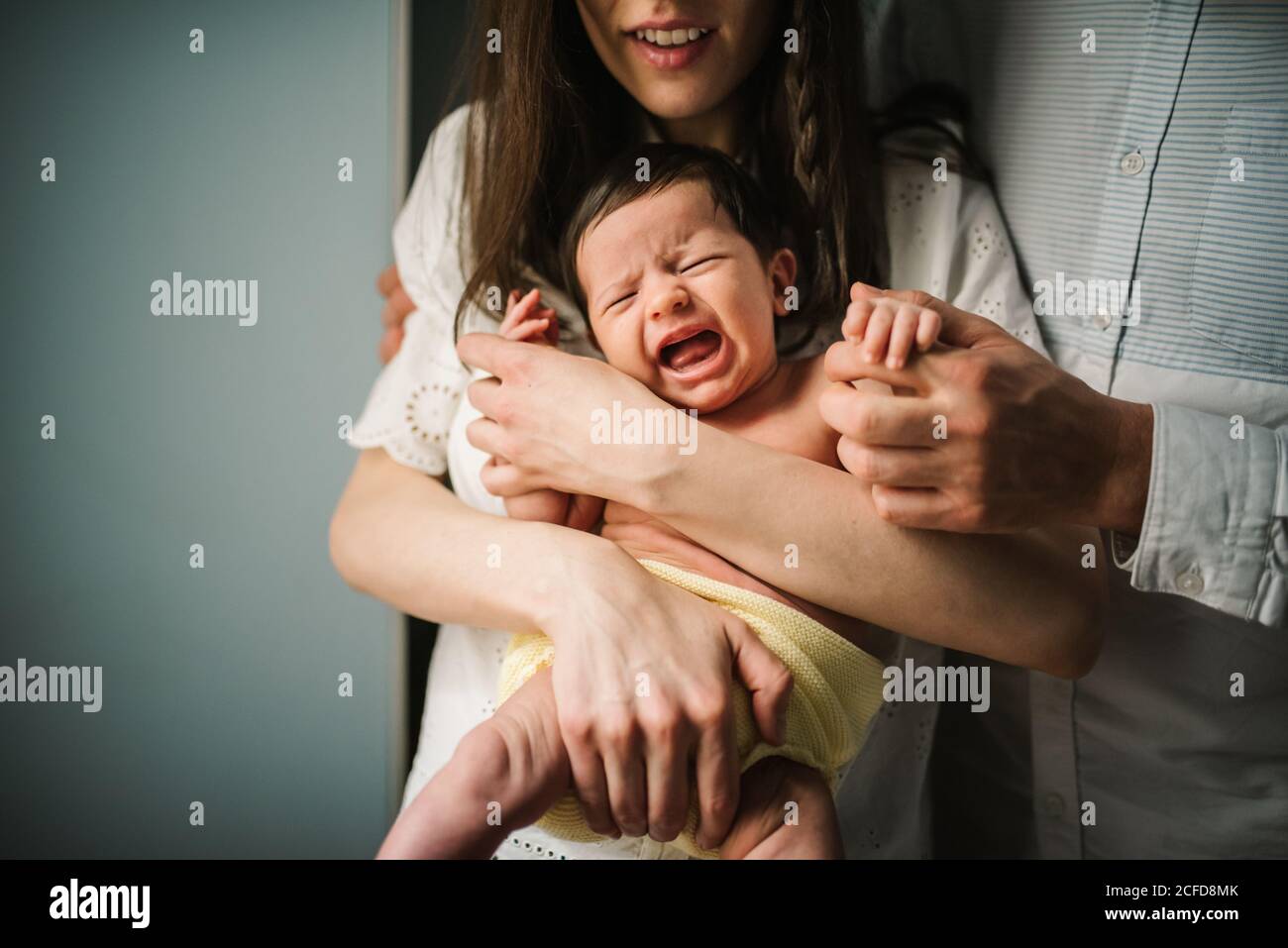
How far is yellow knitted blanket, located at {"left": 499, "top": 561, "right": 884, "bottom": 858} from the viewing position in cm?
73

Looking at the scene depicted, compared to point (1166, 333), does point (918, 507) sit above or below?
below

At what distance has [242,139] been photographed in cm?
100

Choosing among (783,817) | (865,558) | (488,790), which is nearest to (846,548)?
(865,558)

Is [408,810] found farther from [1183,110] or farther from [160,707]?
[1183,110]

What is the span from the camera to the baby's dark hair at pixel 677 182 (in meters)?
0.84

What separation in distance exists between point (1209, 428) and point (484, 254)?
670 millimetres

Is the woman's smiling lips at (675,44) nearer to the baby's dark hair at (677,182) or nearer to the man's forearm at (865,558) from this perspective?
the baby's dark hair at (677,182)

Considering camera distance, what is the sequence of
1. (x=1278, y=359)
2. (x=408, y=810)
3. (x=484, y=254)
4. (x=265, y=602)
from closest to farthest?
1. (x=408, y=810)
2. (x=1278, y=359)
3. (x=484, y=254)
4. (x=265, y=602)

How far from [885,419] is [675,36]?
42 centimetres

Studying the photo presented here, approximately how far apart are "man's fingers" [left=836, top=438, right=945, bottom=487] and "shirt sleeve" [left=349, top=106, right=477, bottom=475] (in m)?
0.43

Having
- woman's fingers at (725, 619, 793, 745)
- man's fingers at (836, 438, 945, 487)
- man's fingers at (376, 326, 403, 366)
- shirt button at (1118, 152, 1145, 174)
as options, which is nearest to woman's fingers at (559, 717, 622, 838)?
woman's fingers at (725, 619, 793, 745)

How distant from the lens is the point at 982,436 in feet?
2.26

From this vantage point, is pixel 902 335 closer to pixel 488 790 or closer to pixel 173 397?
pixel 488 790
